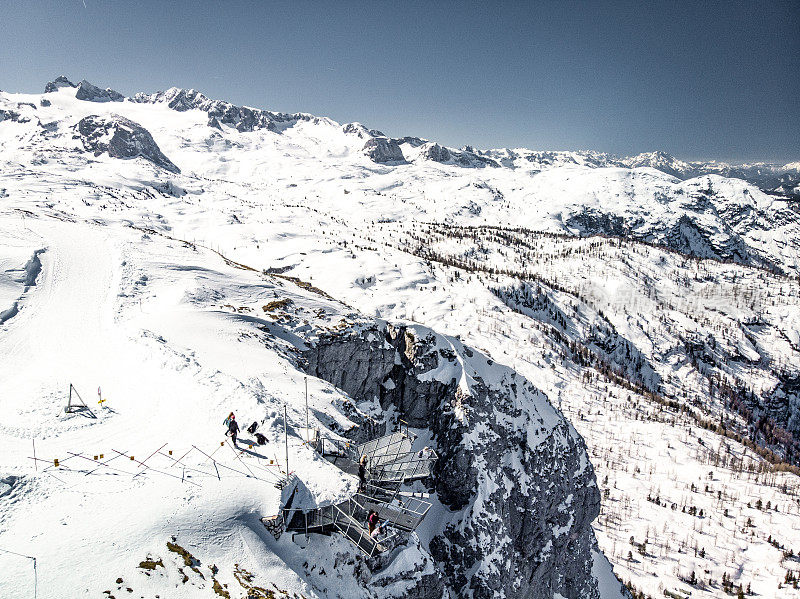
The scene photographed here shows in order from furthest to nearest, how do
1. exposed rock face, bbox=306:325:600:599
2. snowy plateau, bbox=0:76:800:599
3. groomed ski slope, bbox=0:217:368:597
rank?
exposed rock face, bbox=306:325:600:599, snowy plateau, bbox=0:76:800:599, groomed ski slope, bbox=0:217:368:597

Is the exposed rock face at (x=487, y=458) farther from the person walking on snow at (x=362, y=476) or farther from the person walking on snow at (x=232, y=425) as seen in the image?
the person walking on snow at (x=362, y=476)

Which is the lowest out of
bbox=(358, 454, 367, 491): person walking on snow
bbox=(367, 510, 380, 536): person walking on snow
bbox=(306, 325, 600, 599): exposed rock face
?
bbox=(306, 325, 600, 599): exposed rock face

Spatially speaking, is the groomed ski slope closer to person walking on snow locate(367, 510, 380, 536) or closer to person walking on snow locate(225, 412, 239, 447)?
person walking on snow locate(225, 412, 239, 447)

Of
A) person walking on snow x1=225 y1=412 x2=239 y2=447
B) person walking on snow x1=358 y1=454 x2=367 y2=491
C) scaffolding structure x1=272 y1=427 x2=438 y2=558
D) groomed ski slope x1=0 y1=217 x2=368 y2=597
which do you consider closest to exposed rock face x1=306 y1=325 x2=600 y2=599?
groomed ski slope x1=0 y1=217 x2=368 y2=597

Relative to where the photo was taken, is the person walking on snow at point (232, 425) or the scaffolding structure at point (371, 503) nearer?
the scaffolding structure at point (371, 503)

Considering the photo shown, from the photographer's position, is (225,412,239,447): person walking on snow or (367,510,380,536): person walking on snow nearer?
(367,510,380,536): person walking on snow

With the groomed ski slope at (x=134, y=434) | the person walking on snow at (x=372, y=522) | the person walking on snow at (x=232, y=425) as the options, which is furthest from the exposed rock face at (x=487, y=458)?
the person walking on snow at (x=372, y=522)

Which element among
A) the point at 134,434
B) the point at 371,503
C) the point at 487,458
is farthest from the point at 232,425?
the point at 487,458

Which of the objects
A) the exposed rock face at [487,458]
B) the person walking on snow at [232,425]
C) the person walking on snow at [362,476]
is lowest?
the exposed rock face at [487,458]

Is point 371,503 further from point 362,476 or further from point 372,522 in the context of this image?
point 372,522

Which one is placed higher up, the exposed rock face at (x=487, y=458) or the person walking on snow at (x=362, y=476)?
the person walking on snow at (x=362, y=476)
